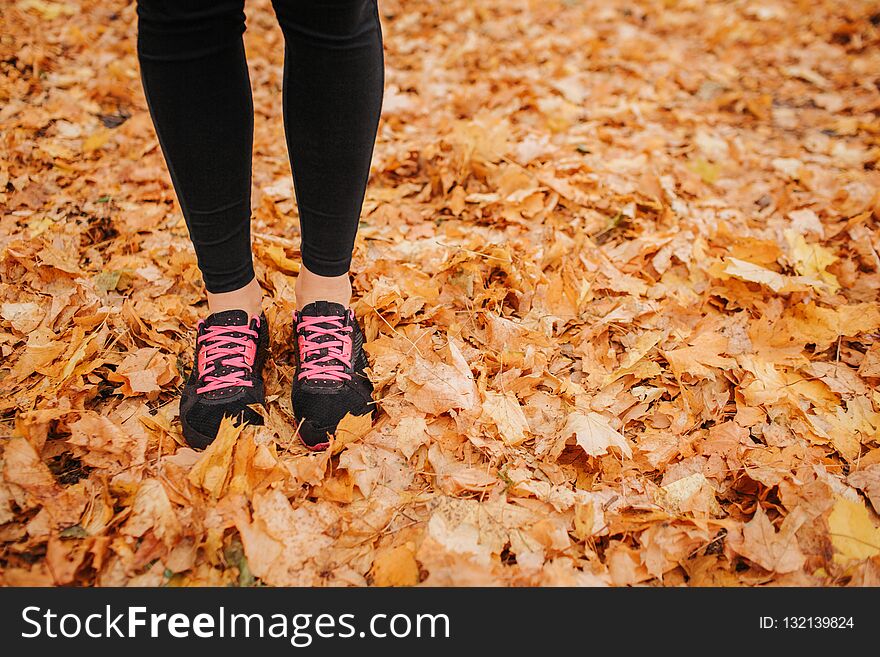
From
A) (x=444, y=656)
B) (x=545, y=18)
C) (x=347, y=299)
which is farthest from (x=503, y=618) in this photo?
(x=545, y=18)

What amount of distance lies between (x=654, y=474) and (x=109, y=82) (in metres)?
2.60

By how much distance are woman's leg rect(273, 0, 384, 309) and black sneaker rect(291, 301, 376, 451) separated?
13 cm

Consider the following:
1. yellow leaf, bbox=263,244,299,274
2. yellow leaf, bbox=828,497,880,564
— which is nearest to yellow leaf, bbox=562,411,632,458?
yellow leaf, bbox=828,497,880,564

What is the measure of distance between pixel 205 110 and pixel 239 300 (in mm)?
426

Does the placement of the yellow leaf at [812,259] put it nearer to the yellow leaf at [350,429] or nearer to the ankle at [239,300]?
the yellow leaf at [350,429]

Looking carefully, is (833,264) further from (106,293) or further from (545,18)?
(545,18)

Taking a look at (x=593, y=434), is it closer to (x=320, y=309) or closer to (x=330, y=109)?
(x=320, y=309)

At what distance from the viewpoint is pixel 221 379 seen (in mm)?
1261

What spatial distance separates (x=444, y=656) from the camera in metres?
1.00

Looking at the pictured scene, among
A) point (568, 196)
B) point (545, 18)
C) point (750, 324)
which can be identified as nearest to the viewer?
point (750, 324)

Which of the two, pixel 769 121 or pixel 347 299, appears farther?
pixel 769 121

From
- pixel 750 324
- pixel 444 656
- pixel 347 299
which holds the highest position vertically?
pixel 347 299

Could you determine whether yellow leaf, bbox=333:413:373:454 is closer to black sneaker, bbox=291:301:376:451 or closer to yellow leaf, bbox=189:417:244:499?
black sneaker, bbox=291:301:376:451

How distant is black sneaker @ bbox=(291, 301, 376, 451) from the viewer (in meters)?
1.26
